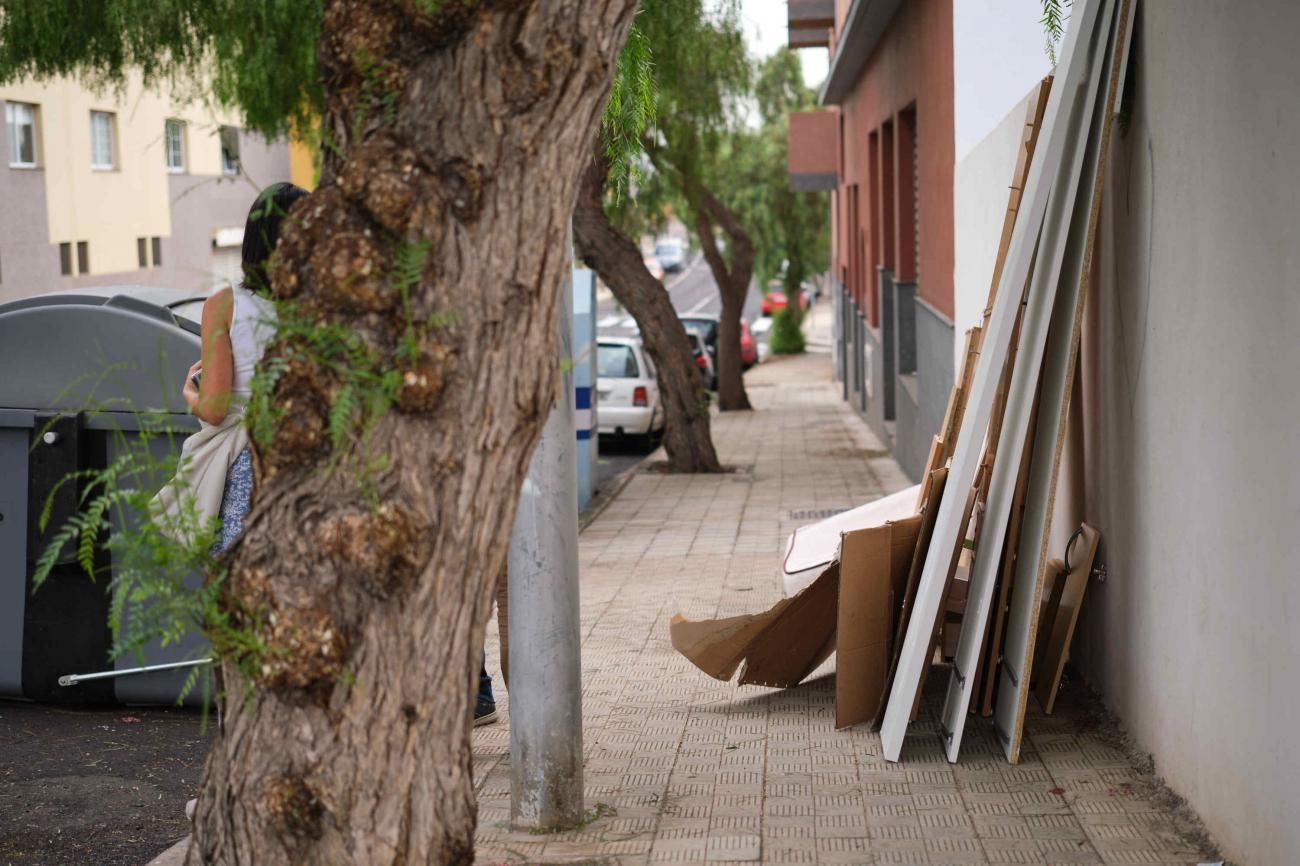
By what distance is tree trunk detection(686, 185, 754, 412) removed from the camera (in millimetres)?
23484

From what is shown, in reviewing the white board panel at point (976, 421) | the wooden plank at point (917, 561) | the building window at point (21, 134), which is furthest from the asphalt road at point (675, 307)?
the white board panel at point (976, 421)

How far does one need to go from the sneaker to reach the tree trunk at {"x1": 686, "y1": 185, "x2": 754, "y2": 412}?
17412 mm

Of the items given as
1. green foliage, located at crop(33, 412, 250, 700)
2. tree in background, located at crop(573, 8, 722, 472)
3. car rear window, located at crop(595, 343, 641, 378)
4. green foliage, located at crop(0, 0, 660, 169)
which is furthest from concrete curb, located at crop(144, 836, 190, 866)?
car rear window, located at crop(595, 343, 641, 378)

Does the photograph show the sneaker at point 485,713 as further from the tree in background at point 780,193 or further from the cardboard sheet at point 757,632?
the tree in background at point 780,193

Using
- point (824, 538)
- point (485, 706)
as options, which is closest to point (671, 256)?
point (824, 538)

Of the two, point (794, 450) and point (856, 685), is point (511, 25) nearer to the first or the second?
point (856, 685)

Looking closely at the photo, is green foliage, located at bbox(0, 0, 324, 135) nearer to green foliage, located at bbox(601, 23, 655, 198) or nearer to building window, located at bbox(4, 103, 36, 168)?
green foliage, located at bbox(601, 23, 655, 198)

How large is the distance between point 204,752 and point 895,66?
11.9 metres

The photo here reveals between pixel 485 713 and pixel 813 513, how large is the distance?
6.86 m

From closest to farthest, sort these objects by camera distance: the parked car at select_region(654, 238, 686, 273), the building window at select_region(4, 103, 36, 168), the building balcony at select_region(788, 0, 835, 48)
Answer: the building window at select_region(4, 103, 36, 168) → the building balcony at select_region(788, 0, 835, 48) → the parked car at select_region(654, 238, 686, 273)

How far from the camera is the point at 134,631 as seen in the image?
8.79 ft

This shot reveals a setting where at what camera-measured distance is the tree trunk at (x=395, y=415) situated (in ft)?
8.41

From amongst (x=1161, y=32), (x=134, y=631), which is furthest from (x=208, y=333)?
(x=1161, y=32)

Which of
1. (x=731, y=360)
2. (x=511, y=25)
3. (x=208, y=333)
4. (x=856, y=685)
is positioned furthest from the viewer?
(x=731, y=360)
